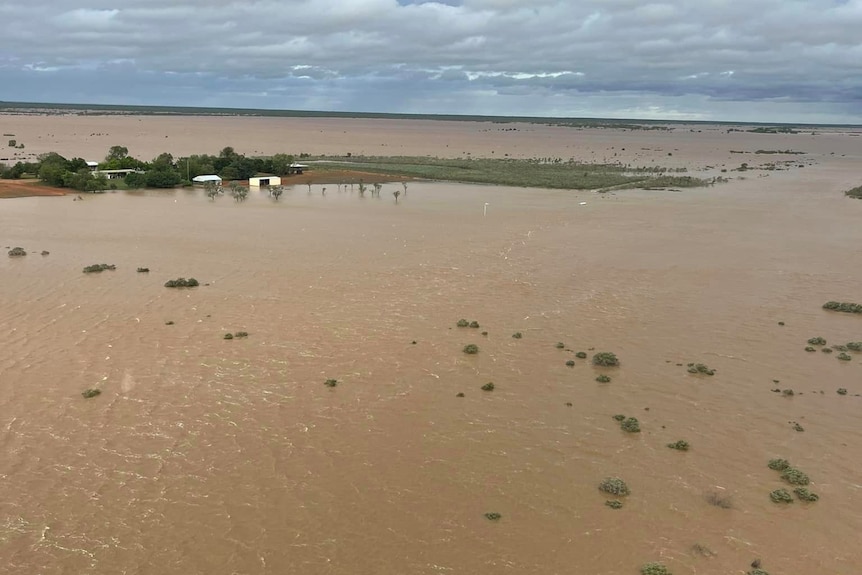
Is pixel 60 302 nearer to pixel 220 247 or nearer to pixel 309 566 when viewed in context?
pixel 220 247

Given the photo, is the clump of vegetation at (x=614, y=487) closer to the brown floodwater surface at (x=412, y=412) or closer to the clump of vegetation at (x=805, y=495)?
the brown floodwater surface at (x=412, y=412)

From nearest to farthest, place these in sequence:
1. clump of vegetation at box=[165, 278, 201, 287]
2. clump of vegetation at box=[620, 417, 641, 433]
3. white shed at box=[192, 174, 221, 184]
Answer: clump of vegetation at box=[620, 417, 641, 433], clump of vegetation at box=[165, 278, 201, 287], white shed at box=[192, 174, 221, 184]

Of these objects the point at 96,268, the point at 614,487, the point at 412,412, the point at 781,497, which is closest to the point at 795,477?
the point at 781,497

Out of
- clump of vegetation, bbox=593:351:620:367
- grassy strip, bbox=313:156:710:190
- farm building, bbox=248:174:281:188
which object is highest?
grassy strip, bbox=313:156:710:190

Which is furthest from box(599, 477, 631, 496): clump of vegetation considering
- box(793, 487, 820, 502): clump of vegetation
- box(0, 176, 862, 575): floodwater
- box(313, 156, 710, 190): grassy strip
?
box(313, 156, 710, 190): grassy strip

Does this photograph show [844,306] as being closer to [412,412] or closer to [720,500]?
[720,500]

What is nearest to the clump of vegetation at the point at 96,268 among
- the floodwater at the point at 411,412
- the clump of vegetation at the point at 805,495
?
the floodwater at the point at 411,412

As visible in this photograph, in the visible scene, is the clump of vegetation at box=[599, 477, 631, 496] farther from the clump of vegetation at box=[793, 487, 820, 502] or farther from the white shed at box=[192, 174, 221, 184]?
the white shed at box=[192, 174, 221, 184]
